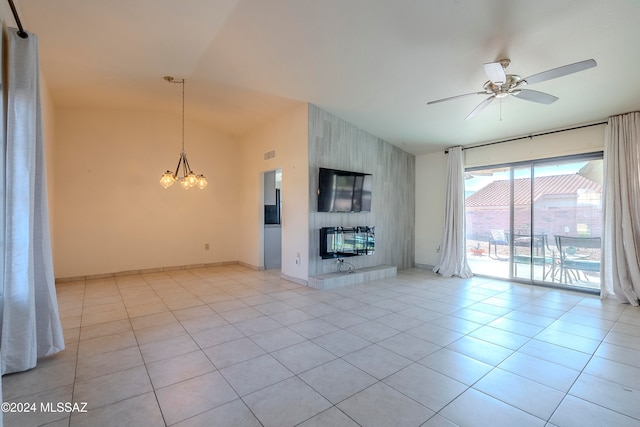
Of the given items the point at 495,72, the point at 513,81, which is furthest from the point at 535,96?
the point at 495,72

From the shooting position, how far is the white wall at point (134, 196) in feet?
18.3

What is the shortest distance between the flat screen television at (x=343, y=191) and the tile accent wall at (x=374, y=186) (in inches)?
5.7

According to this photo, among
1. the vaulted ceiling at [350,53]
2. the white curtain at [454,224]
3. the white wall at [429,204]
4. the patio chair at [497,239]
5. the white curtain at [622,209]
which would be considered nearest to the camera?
the vaulted ceiling at [350,53]

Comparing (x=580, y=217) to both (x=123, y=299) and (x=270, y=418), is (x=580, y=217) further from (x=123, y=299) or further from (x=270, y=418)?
(x=123, y=299)

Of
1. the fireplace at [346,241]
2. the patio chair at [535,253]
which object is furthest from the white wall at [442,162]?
the fireplace at [346,241]

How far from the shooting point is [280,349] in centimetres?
283

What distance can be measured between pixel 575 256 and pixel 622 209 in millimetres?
1084

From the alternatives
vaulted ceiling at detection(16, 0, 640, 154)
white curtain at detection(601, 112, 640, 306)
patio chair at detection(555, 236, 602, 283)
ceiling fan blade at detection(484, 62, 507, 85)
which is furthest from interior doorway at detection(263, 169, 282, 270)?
white curtain at detection(601, 112, 640, 306)

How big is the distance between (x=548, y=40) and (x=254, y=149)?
18.0 ft

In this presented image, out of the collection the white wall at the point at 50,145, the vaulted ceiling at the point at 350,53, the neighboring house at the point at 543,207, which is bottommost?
the neighboring house at the point at 543,207

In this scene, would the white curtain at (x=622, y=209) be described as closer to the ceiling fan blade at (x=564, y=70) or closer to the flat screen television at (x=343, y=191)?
the ceiling fan blade at (x=564, y=70)

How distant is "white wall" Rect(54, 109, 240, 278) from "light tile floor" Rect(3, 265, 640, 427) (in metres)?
1.61

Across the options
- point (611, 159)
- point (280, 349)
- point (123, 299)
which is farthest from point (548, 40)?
point (123, 299)

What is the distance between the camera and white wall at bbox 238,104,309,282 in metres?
5.34
